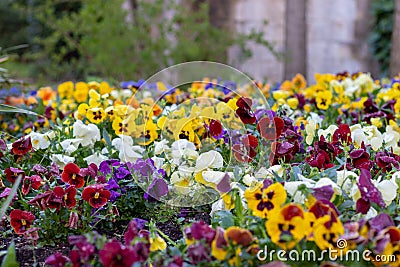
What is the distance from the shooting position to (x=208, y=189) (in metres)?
A: 2.40

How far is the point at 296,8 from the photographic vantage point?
7.31 m

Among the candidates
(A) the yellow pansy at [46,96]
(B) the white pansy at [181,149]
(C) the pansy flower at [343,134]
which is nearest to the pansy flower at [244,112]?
(B) the white pansy at [181,149]

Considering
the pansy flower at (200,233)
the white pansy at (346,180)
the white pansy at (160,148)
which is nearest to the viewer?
the pansy flower at (200,233)

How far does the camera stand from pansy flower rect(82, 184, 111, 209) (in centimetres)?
229

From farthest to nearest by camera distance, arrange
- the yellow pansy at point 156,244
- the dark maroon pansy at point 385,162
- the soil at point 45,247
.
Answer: the dark maroon pansy at point 385,162, the soil at point 45,247, the yellow pansy at point 156,244

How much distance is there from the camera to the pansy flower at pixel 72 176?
2.39 metres

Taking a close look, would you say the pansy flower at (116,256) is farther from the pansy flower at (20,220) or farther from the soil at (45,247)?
the pansy flower at (20,220)

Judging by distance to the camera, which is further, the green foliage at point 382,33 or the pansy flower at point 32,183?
the green foliage at point 382,33

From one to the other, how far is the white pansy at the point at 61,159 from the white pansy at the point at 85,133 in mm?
179

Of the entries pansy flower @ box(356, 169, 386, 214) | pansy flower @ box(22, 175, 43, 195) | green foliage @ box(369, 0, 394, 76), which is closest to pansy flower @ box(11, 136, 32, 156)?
pansy flower @ box(22, 175, 43, 195)

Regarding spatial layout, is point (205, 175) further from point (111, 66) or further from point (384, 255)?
point (111, 66)

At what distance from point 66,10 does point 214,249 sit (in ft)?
32.2

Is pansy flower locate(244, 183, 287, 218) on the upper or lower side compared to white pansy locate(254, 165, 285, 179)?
lower

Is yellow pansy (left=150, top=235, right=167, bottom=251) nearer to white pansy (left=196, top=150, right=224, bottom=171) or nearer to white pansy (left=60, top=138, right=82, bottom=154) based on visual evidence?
white pansy (left=196, top=150, right=224, bottom=171)
